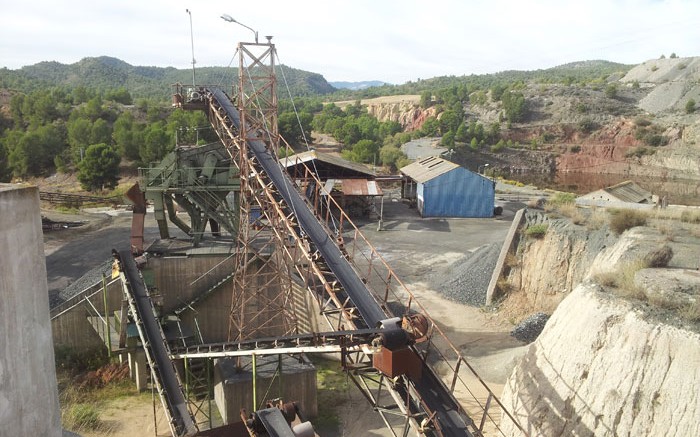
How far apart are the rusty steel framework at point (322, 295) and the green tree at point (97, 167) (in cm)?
2769

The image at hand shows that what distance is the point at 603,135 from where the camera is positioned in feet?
272

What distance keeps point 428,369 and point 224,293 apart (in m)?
12.9

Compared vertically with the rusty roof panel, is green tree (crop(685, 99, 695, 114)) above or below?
above

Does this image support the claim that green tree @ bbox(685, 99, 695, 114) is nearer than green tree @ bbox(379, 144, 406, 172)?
No

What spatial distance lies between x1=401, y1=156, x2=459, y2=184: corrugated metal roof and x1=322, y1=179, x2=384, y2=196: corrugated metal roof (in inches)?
164

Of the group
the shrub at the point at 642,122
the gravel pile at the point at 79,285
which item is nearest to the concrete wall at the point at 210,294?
the gravel pile at the point at 79,285

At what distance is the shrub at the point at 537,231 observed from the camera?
71.5ft

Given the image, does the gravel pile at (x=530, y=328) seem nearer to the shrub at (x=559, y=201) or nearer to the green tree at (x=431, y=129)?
the shrub at (x=559, y=201)

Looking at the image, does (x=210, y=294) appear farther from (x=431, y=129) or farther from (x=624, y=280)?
(x=431, y=129)

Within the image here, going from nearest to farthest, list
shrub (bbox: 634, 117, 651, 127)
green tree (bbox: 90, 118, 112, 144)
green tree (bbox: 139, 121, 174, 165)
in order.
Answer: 1. green tree (bbox: 139, 121, 174, 165)
2. green tree (bbox: 90, 118, 112, 144)
3. shrub (bbox: 634, 117, 651, 127)

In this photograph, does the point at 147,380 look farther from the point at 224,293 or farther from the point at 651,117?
the point at 651,117

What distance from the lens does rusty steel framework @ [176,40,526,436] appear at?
9000mm

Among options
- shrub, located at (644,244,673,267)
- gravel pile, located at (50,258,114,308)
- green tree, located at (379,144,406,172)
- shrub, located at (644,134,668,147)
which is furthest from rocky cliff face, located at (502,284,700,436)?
shrub, located at (644,134,668,147)

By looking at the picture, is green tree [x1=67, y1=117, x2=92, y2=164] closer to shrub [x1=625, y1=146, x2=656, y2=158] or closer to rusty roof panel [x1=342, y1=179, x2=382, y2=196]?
rusty roof panel [x1=342, y1=179, x2=382, y2=196]
